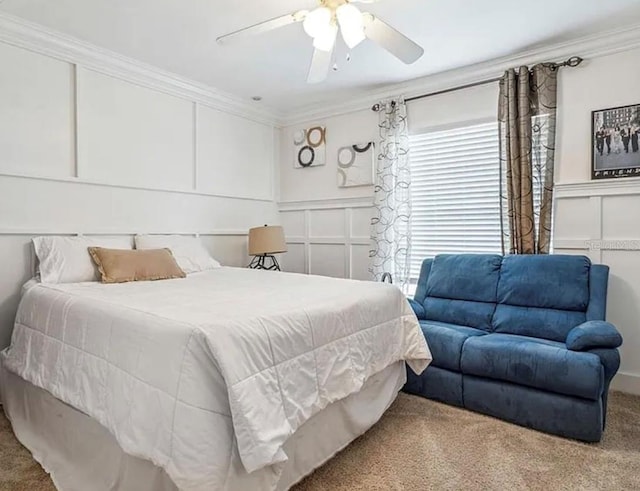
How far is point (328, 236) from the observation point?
4629 mm

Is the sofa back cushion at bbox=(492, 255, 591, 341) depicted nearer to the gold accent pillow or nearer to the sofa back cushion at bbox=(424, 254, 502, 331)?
the sofa back cushion at bbox=(424, 254, 502, 331)

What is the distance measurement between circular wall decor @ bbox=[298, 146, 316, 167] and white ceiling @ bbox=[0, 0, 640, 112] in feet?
3.39

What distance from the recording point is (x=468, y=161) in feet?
12.3

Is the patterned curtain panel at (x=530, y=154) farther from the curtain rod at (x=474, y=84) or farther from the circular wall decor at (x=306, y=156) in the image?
the circular wall decor at (x=306, y=156)

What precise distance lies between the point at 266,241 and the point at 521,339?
2.42 metres

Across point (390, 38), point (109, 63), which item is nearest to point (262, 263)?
point (109, 63)

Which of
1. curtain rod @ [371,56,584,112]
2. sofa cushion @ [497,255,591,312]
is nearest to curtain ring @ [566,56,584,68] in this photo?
curtain rod @ [371,56,584,112]

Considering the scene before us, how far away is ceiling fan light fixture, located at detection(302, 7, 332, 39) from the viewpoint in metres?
2.07

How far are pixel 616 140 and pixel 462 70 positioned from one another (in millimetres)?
1352

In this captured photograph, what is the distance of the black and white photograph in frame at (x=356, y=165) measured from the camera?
4.29 metres

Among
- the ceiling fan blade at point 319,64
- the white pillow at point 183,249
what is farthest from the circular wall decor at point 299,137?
the ceiling fan blade at point 319,64

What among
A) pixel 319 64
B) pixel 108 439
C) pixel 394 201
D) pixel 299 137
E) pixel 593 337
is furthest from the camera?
pixel 299 137

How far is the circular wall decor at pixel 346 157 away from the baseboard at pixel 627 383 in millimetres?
2977

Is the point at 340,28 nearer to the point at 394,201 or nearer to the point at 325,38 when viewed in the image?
the point at 325,38
